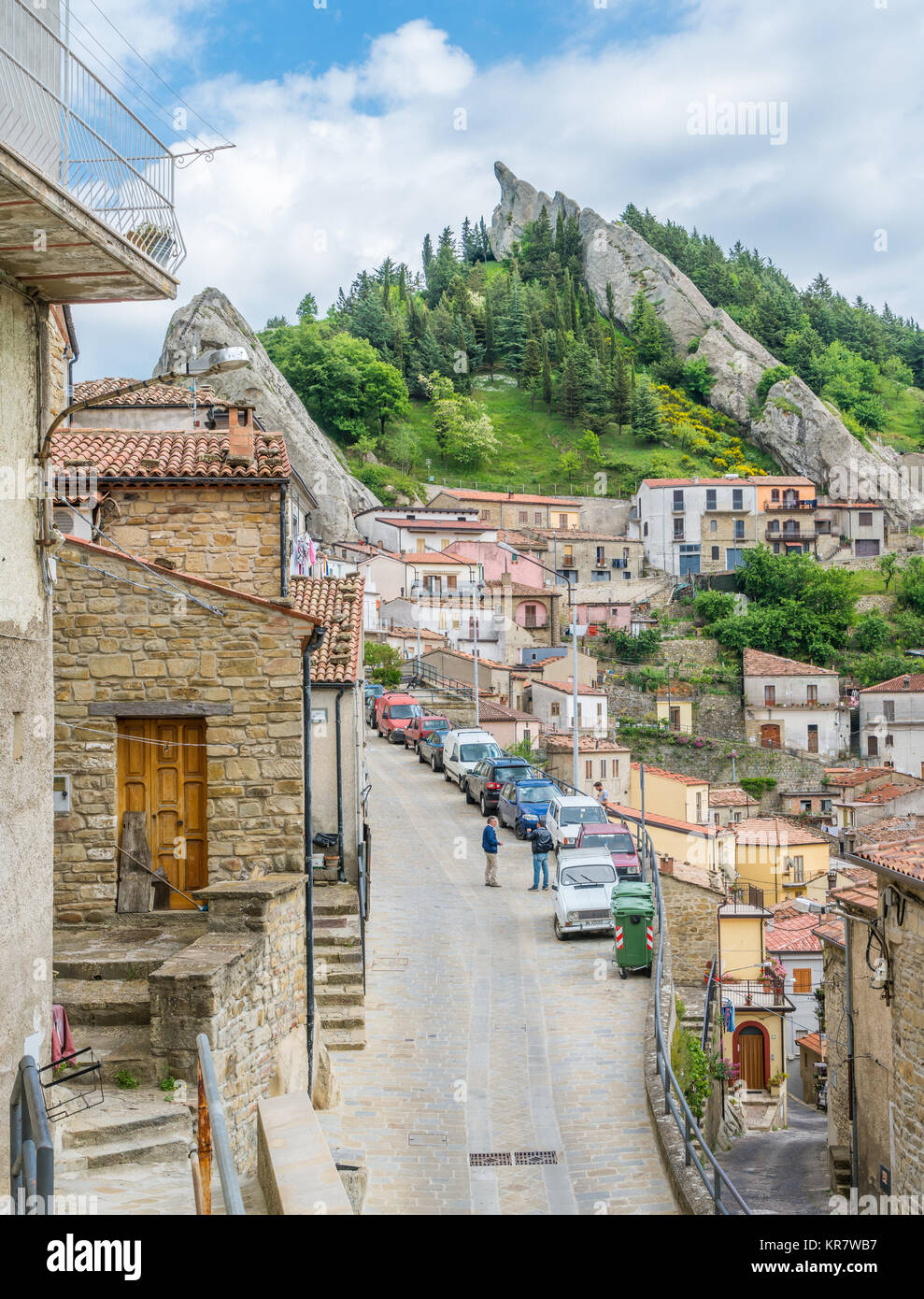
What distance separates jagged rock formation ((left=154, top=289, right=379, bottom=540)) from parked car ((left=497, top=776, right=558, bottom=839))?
4465cm

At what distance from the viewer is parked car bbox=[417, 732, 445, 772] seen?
37.8 m

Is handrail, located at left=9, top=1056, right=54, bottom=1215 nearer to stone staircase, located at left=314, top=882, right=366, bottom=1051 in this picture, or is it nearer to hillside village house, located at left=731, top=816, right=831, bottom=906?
stone staircase, located at left=314, top=882, right=366, bottom=1051

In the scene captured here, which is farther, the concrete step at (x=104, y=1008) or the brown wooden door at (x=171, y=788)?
the brown wooden door at (x=171, y=788)

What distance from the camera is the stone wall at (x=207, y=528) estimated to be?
16688 mm

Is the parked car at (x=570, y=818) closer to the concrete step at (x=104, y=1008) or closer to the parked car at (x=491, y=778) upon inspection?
the parked car at (x=491, y=778)

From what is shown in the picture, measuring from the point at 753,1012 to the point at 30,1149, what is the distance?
33839mm

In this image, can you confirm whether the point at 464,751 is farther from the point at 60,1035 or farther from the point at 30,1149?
the point at 30,1149

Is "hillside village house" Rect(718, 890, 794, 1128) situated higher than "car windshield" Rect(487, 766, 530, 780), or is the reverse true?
"car windshield" Rect(487, 766, 530, 780)

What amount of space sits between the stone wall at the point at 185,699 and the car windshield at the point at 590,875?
381 inches

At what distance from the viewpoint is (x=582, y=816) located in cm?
2562

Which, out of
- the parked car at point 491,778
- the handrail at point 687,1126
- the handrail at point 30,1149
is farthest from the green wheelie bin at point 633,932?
the handrail at point 30,1149

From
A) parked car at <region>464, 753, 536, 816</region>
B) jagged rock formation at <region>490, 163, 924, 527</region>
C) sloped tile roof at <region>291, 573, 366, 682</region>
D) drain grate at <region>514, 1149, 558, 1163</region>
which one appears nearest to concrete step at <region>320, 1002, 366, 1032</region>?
drain grate at <region>514, 1149, 558, 1163</region>
